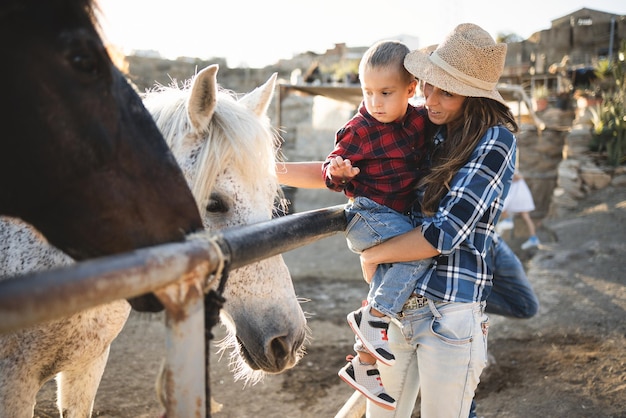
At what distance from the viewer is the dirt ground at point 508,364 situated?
3367 mm

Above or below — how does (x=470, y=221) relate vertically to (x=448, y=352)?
above

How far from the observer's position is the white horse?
173 centimetres

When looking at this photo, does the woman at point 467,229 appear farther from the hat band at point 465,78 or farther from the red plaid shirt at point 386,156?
the red plaid shirt at point 386,156

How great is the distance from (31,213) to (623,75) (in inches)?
515

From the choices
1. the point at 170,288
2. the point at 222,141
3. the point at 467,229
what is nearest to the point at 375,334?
the point at 467,229

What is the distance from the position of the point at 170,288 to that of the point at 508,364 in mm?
3800

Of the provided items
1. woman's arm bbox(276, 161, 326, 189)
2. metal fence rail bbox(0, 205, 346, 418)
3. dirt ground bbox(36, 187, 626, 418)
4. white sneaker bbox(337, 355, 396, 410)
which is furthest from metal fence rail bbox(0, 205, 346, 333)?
dirt ground bbox(36, 187, 626, 418)

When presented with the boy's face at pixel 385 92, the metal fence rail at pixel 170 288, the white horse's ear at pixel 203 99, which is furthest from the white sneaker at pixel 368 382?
the white horse's ear at pixel 203 99

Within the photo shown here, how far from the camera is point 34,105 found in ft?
3.86

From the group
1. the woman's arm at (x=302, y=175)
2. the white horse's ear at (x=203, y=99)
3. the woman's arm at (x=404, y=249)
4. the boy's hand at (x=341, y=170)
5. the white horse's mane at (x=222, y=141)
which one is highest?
the white horse's ear at (x=203, y=99)

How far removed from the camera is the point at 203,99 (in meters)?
1.79

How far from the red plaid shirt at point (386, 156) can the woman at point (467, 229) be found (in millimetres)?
118

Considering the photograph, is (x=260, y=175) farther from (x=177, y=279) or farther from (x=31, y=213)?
(x=177, y=279)

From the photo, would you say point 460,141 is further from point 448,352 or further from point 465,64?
point 448,352
